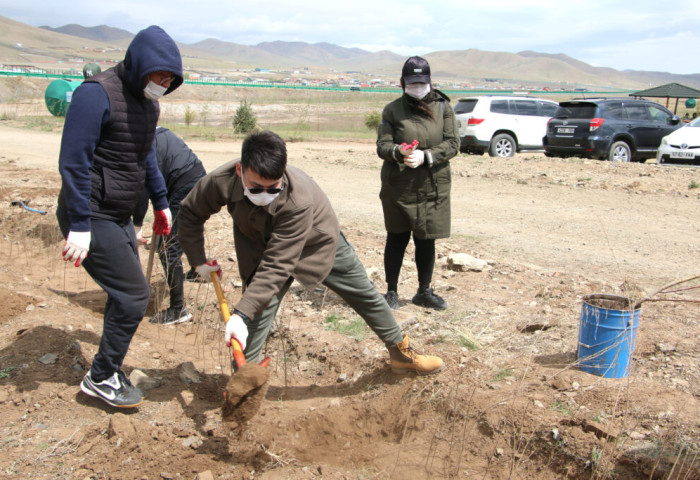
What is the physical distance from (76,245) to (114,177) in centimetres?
40

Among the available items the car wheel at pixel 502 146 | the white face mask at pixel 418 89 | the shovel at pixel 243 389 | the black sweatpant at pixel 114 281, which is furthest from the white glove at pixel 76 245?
the car wheel at pixel 502 146

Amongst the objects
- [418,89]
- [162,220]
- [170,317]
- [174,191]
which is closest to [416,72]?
[418,89]

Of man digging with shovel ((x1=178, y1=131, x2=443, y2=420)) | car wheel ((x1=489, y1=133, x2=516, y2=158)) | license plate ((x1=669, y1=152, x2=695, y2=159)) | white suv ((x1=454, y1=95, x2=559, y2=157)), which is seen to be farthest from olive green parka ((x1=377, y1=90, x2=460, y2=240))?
car wheel ((x1=489, y1=133, x2=516, y2=158))

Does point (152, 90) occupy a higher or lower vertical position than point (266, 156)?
higher

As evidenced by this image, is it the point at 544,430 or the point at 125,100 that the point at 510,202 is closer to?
the point at 544,430

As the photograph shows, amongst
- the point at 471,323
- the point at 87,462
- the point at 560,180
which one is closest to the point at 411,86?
the point at 471,323

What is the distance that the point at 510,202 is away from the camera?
29.7ft

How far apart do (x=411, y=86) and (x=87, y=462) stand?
3033 millimetres

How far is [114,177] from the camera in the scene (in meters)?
2.94

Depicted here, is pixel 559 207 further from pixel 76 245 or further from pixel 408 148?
pixel 76 245

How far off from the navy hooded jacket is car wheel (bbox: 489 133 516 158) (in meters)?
12.5

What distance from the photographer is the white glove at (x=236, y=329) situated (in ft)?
8.61

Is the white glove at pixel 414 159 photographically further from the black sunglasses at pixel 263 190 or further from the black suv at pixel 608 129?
the black suv at pixel 608 129

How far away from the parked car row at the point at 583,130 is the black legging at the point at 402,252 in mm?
9957
